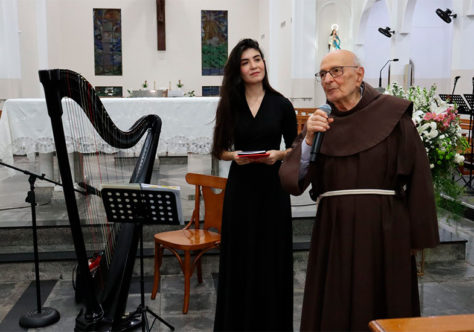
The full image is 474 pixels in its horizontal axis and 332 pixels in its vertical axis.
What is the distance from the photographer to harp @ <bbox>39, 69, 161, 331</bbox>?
2627mm

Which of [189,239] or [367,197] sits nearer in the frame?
[367,197]

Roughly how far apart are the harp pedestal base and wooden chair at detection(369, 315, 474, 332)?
281 centimetres

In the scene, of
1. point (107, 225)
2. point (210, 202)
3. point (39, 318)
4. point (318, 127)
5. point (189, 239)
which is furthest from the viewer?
point (210, 202)

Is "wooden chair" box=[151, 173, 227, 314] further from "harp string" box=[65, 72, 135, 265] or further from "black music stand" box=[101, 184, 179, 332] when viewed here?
"black music stand" box=[101, 184, 179, 332]

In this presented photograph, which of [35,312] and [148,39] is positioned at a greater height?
[148,39]

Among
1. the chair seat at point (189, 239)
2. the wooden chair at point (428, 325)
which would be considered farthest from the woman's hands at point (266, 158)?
the wooden chair at point (428, 325)

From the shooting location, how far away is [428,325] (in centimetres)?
153

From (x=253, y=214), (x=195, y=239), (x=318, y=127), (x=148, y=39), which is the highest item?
(x=148, y=39)

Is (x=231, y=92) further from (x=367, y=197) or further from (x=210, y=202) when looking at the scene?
(x=210, y=202)

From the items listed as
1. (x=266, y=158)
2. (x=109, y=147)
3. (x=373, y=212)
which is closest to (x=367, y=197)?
(x=373, y=212)

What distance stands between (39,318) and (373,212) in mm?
2537

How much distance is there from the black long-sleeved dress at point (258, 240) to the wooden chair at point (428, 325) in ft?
5.13

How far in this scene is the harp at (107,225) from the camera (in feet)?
8.62

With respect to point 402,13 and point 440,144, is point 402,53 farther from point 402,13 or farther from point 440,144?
point 440,144
